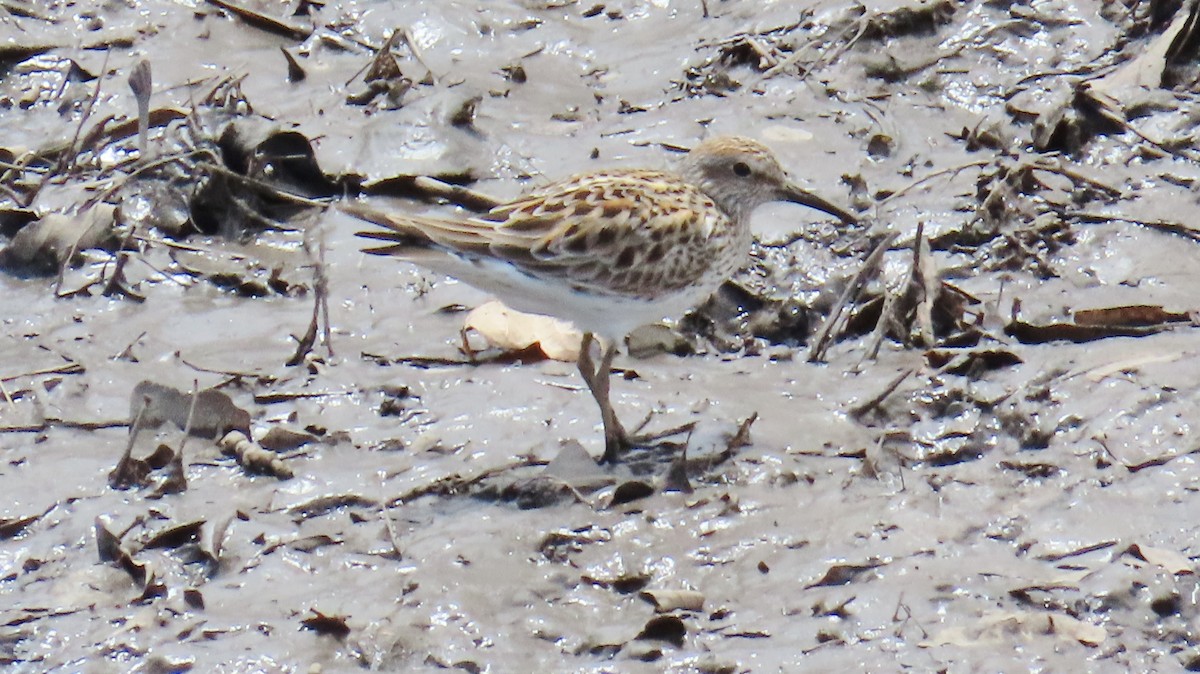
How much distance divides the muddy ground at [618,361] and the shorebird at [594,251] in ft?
1.51

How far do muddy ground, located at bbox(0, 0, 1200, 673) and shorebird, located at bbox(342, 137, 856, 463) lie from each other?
1.51 feet

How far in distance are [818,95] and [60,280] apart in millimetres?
4088

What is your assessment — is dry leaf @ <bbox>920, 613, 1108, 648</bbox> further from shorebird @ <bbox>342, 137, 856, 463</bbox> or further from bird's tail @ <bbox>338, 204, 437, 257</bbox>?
bird's tail @ <bbox>338, 204, 437, 257</bbox>

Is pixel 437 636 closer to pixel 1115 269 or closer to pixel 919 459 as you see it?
pixel 919 459

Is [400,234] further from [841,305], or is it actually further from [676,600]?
[841,305]

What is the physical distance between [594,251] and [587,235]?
0.22 feet

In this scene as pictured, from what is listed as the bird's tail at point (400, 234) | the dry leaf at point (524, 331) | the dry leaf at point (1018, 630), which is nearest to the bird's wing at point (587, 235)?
Result: the bird's tail at point (400, 234)

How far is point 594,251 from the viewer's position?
5.82 metres

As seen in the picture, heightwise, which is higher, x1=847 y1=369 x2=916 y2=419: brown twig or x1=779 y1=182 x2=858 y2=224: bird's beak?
x1=779 y1=182 x2=858 y2=224: bird's beak

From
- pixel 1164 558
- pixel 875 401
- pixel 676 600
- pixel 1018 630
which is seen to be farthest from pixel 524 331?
pixel 1164 558

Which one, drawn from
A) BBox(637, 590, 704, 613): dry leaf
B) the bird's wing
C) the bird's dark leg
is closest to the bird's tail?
the bird's wing

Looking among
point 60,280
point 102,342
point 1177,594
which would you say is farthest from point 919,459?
point 60,280

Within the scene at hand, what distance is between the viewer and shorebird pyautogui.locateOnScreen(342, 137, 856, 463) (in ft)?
18.8

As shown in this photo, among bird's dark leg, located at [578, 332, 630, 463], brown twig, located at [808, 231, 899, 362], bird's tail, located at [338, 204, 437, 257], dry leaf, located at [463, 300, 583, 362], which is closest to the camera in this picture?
bird's tail, located at [338, 204, 437, 257]
